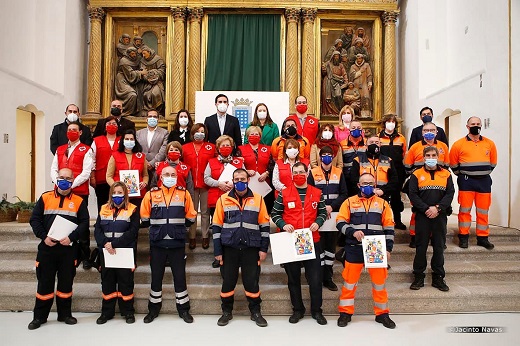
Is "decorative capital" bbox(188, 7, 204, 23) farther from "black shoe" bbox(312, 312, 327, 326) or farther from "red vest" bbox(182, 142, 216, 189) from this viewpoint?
"black shoe" bbox(312, 312, 327, 326)

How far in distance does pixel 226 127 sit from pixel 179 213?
1.88 m

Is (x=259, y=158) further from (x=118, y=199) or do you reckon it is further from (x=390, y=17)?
(x=390, y=17)

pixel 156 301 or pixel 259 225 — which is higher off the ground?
pixel 259 225

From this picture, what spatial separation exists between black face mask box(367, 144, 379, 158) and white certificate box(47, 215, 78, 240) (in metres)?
4.03

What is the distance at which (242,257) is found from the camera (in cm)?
479

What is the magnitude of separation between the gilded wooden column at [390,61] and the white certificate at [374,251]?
7.67m

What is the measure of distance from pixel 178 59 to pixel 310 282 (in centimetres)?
852

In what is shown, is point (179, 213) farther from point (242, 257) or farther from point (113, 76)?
point (113, 76)

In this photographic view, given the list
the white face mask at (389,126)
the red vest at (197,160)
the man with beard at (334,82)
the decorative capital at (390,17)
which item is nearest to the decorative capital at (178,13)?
the man with beard at (334,82)

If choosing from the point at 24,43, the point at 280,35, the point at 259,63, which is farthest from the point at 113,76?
the point at 280,35

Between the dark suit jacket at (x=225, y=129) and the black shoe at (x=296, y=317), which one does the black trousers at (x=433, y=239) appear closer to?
the black shoe at (x=296, y=317)

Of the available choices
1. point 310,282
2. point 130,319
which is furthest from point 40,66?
point 310,282

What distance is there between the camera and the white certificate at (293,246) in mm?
4645

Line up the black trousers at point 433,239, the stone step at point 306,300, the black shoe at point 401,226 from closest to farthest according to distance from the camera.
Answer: the stone step at point 306,300, the black trousers at point 433,239, the black shoe at point 401,226
